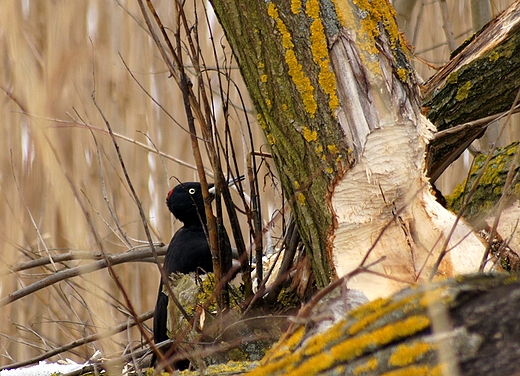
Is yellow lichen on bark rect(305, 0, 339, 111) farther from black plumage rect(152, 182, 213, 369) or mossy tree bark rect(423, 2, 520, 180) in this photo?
black plumage rect(152, 182, 213, 369)

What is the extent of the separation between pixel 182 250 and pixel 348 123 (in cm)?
175

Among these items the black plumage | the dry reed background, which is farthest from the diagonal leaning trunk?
the black plumage

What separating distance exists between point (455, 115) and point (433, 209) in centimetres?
72

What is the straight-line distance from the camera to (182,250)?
341 centimetres

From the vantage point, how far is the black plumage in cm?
305

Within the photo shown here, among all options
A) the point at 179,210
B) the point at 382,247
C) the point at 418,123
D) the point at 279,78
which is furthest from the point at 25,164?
the point at 179,210

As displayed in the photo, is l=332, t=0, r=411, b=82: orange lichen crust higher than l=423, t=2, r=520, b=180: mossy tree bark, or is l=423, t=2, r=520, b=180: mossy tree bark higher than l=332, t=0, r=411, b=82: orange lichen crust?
l=332, t=0, r=411, b=82: orange lichen crust

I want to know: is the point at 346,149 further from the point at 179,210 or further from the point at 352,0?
the point at 179,210

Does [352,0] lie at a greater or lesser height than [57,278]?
greater

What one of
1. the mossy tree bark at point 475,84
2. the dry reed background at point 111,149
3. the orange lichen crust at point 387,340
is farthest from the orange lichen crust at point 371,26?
the orange lichen crust at point 387,340

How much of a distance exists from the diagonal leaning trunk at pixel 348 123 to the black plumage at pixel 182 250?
1.25 meters

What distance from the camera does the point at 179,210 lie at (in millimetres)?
3854

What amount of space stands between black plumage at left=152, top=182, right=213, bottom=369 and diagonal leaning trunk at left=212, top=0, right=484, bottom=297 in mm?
1252

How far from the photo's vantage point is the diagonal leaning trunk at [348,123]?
1.85 meters
